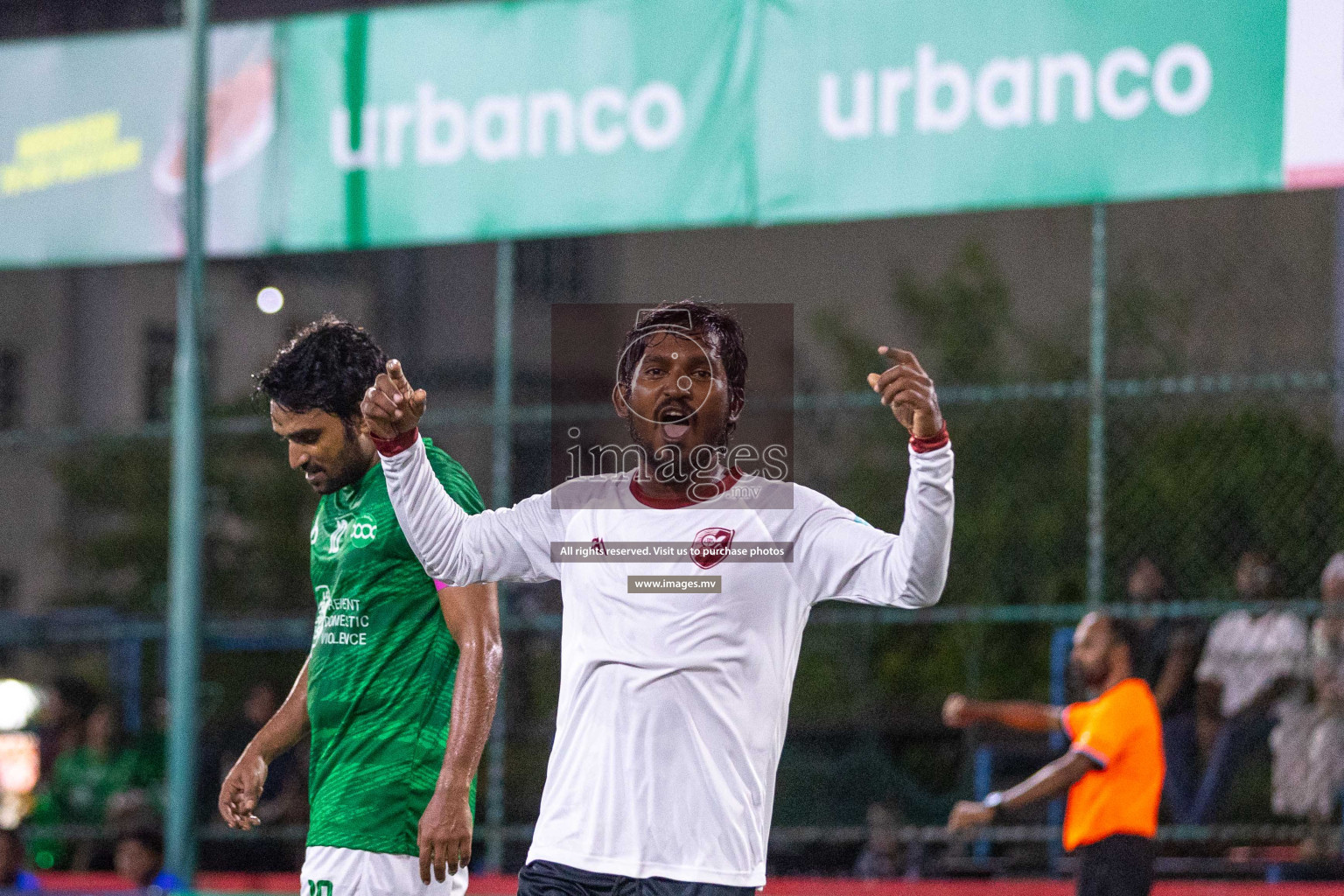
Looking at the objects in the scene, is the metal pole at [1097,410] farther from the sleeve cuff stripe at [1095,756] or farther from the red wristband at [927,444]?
the red wristband at [927,444]

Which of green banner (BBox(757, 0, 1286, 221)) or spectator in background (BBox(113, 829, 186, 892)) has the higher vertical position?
green banner (BBox(757, 0, 1286, 221))

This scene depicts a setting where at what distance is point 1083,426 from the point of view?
18.5 metres

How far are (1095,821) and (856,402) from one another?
2553mm

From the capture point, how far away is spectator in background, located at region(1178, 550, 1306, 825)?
27.8 feet

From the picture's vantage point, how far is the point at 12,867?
29.9 ft

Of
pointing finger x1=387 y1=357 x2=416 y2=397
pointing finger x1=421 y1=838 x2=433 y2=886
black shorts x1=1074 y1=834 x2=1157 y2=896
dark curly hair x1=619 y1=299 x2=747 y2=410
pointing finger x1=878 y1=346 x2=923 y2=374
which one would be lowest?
black shorts x1=1074 y1=834 x2=1157 y2=896

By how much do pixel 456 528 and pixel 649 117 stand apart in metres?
5.38

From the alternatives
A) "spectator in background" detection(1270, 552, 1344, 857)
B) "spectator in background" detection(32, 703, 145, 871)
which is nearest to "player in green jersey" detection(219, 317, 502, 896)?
"spectator in background" detection(1270, 552, 1344, 857)

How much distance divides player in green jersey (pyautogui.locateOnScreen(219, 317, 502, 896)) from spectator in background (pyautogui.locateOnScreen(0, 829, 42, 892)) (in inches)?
208

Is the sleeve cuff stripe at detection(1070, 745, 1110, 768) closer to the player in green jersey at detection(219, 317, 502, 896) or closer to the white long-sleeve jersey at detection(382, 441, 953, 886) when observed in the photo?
the player in green jersey at detection(219, 317, 502, 896)

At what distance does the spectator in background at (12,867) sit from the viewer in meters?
9.07

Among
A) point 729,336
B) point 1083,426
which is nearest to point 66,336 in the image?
point 1083,426

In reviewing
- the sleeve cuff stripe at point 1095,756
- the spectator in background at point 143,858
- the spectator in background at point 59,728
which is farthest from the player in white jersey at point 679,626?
the spectator in background at point 59,728

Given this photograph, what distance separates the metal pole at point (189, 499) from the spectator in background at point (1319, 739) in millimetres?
5014
